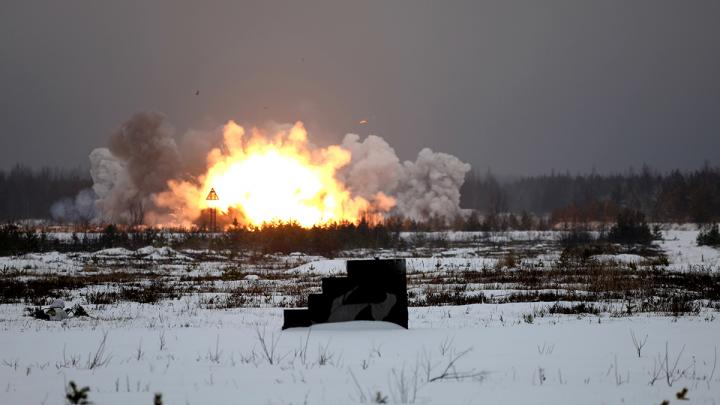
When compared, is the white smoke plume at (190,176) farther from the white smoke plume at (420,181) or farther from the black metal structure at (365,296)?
the black metal structure at (365,296)

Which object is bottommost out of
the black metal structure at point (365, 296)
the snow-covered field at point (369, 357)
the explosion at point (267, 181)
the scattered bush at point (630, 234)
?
the snow-covered field at point (369, 357)

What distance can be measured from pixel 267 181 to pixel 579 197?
375ft

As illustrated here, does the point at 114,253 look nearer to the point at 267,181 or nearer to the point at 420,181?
the point at 267,181

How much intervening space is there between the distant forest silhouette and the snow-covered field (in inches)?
3161

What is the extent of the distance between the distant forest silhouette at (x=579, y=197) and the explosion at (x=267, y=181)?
28884 mm

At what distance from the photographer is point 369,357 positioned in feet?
27.7

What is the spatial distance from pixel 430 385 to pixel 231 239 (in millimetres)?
52553

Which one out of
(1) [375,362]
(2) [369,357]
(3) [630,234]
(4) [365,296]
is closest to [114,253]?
(4) [365,296]

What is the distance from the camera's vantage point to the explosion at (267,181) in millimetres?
74250

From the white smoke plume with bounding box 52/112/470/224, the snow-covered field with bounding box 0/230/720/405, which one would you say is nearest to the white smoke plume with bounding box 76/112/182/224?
the white smoke plume with bounding box 52/112/470/224

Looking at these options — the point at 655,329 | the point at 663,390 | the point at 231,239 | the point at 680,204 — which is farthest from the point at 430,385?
the point at 680,204

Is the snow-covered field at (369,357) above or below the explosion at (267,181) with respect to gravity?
below

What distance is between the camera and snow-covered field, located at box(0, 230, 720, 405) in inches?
245

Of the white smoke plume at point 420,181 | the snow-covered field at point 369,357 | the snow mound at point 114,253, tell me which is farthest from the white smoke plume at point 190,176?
the snow-covered field at point 369,357
